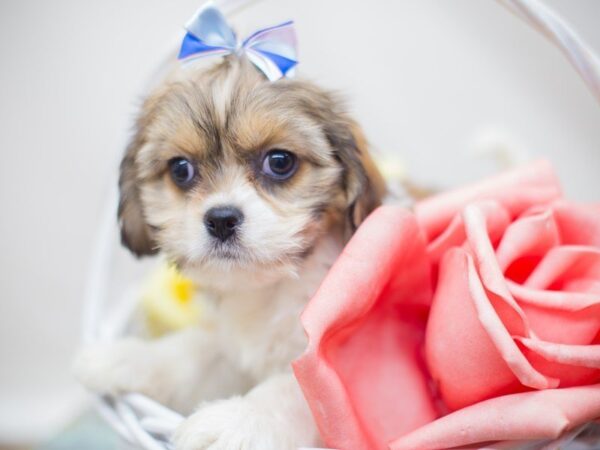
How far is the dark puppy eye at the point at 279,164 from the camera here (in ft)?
4.86

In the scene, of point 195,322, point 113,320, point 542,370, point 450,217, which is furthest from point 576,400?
point 113,320

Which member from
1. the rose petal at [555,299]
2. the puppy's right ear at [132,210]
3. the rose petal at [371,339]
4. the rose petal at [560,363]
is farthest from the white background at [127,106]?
the rose petal at [560,363]

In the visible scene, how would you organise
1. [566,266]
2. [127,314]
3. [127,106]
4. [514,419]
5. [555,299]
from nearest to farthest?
[514,419] < [555,299] < [566,266] < [127,314] < [127,106]

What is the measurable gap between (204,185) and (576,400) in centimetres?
99

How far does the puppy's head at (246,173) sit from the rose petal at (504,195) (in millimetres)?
208

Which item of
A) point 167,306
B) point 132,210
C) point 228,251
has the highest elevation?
point 132,210

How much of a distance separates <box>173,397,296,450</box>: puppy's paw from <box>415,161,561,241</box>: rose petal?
733 mm

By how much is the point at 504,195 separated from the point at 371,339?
569 mm

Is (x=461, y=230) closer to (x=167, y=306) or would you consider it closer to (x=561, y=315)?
(x=561, y=315)

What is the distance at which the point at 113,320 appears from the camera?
2.03 meters

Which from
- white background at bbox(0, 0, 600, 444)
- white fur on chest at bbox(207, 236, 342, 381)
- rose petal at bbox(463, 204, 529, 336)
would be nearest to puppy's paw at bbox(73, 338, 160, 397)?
white fur on chest at bbox(207, 236, 342, 381)

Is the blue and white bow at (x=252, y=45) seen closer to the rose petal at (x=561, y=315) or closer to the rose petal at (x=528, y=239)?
the rose petal at (x=528, y=239)

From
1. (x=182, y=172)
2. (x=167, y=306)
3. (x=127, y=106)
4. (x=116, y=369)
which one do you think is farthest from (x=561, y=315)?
(x=127, y=106)

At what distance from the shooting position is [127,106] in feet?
10.3
